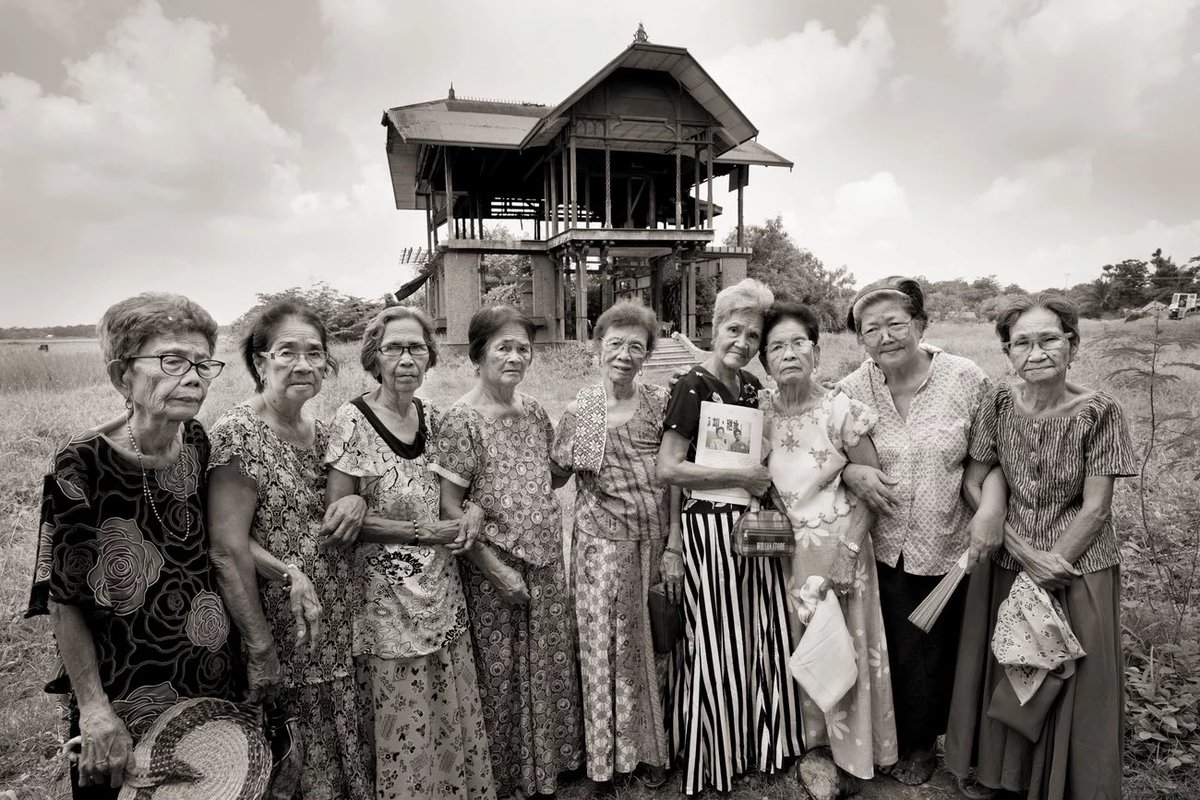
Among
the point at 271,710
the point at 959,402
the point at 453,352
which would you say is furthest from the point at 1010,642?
the point at 453,352

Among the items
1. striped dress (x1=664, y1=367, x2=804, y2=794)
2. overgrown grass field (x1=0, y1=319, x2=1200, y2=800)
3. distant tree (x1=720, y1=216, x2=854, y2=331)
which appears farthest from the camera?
distant tree (x1=720, y1=216, x2=854, y2=331)

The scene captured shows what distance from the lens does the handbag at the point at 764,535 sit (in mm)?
2797

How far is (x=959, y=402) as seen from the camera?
288cm

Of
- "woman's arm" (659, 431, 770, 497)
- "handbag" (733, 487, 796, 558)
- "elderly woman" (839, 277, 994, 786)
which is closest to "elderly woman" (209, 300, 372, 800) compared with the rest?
"woman's arm" (659, 431, 770, 497)

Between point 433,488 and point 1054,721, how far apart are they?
2.54 metres

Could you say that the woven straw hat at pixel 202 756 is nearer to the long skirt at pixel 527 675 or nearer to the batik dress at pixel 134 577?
the batik dress at pixel 134 577

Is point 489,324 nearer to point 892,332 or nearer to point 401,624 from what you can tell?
point 401,624

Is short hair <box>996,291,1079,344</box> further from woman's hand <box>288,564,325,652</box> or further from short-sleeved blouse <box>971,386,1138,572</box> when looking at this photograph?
woman's hand <box>288,564,325,652</box>

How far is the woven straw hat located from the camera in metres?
1.91

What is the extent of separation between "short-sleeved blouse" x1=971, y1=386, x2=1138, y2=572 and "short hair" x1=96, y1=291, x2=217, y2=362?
2.97 metres

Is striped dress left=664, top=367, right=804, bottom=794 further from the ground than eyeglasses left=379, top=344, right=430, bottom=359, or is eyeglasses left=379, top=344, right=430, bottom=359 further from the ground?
eyeglasses left=379, top=344, right=430, bottom=359

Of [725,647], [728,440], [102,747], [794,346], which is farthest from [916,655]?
[102,747]

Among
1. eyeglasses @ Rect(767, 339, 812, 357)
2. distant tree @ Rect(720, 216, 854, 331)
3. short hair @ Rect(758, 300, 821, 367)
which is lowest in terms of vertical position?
eyeglasses @ Rect(767, 339, 812, 357)

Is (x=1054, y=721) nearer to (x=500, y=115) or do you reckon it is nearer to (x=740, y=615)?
(x=740, y=615)
